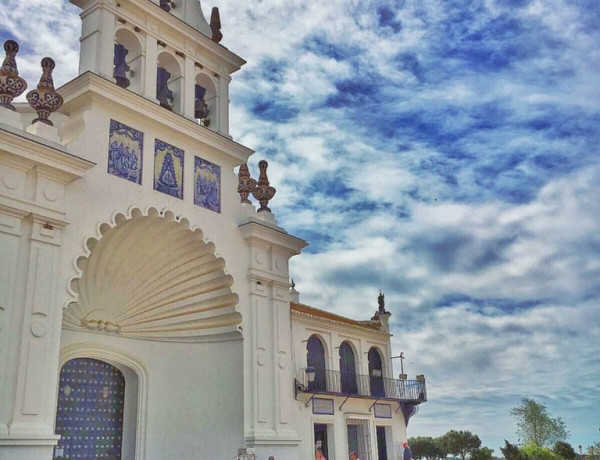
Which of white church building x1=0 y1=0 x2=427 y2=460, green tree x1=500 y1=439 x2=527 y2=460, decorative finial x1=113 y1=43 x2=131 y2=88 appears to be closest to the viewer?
white church building x1=0 y1=0 x2=427 y2=460

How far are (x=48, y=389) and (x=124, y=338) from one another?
3472mm

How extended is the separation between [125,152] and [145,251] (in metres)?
2.03

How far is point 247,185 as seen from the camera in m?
15.0

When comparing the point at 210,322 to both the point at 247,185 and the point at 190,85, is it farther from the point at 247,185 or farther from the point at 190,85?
the point at 190,85

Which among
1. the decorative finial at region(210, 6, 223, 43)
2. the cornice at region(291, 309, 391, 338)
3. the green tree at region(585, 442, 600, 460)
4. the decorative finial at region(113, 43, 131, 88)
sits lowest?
the green tree at region(585, 442, 600, 460)

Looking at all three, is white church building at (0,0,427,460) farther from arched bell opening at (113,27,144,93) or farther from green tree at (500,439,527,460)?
green tree at (500,439,527,460)

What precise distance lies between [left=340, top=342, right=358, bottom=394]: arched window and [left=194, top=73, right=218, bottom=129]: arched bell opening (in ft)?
26.2

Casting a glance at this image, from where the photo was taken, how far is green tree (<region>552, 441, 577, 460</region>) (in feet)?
113

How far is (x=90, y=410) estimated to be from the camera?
1255cm

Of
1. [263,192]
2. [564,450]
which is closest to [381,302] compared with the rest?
[263,192]

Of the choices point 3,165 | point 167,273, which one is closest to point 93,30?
point 3,165

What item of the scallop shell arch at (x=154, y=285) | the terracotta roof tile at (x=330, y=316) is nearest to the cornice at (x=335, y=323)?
the terracotta roof tile at (x=330, y=316)

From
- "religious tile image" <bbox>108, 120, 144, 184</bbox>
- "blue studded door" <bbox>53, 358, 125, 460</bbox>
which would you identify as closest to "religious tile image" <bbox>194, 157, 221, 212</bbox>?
"religious tile image" <bbox>108, 120, 144, 184</bbox>

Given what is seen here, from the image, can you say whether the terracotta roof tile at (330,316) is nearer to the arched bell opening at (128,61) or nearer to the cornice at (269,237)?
the cornice at (269,237)
